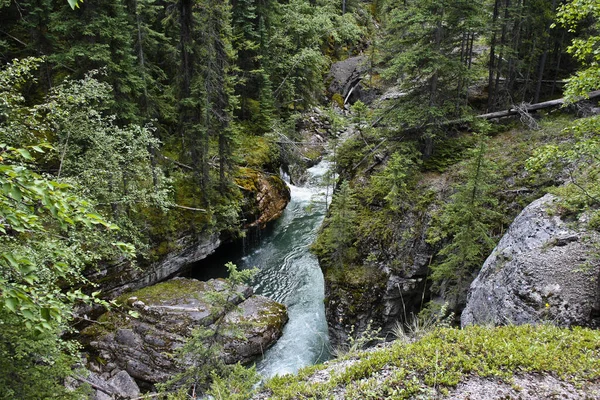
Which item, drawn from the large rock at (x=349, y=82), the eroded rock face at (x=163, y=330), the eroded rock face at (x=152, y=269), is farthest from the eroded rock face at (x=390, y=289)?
the large rock at (x=349, y=82)

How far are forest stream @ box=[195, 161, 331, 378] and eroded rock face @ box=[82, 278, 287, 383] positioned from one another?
0.85 meters

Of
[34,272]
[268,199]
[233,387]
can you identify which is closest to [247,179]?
[268,199]

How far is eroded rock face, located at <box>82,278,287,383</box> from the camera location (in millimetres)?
13297

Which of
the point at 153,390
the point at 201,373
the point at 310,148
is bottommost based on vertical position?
the point at 153,390

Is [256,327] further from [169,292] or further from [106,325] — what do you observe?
[106,325]

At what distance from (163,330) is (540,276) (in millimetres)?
13264

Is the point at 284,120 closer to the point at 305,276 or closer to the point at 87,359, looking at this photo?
the point at 305,276

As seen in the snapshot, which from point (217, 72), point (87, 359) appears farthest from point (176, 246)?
point (217, 72)

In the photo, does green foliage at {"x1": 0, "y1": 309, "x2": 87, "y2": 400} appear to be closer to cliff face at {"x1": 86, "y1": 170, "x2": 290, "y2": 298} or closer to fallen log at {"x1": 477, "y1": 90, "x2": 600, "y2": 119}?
cliff face at {"x1": 86, "y1": 170, "x2": 290, "y2": 298}

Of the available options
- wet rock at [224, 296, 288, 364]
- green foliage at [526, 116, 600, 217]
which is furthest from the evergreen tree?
wet rock at [224, 296, 288, 364]

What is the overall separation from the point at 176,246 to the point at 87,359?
251 inches

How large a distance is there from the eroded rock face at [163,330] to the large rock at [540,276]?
7.59 m

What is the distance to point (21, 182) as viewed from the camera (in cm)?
290

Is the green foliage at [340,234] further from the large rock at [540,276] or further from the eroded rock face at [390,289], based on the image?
the large rock at [540,276]
